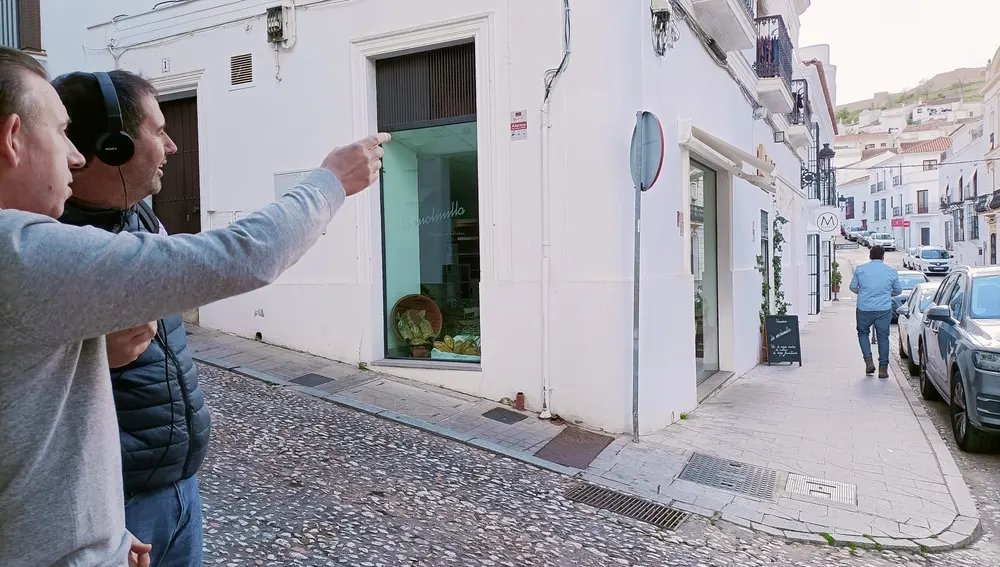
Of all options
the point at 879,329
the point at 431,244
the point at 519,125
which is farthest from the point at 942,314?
the point at 431,244

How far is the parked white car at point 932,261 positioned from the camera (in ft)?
123

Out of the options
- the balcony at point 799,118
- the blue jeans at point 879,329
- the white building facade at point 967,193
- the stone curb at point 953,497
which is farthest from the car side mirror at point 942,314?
the white building facade at point 967,193

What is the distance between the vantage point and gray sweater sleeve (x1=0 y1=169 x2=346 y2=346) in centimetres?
101

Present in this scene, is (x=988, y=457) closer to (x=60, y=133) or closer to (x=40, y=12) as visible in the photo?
(x=60, y=133)

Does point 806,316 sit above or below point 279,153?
below

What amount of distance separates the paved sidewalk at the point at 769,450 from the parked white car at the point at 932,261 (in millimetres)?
34755

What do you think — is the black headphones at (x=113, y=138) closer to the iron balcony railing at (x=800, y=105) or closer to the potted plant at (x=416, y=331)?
the potted plant at (x=416, y=331)

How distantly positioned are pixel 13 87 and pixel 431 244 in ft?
21.0

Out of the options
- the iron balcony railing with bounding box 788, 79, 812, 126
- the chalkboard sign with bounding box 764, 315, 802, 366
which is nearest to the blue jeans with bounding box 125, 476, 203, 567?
the chalkboard sign with bounding box 764, 315, 802, 366

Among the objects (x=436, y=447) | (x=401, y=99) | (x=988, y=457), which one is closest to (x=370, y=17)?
(x=401, y=99)

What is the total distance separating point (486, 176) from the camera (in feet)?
22.1

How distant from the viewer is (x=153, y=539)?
1.76 m

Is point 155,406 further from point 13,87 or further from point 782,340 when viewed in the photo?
point 782,340

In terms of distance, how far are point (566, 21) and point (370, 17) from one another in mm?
2352
